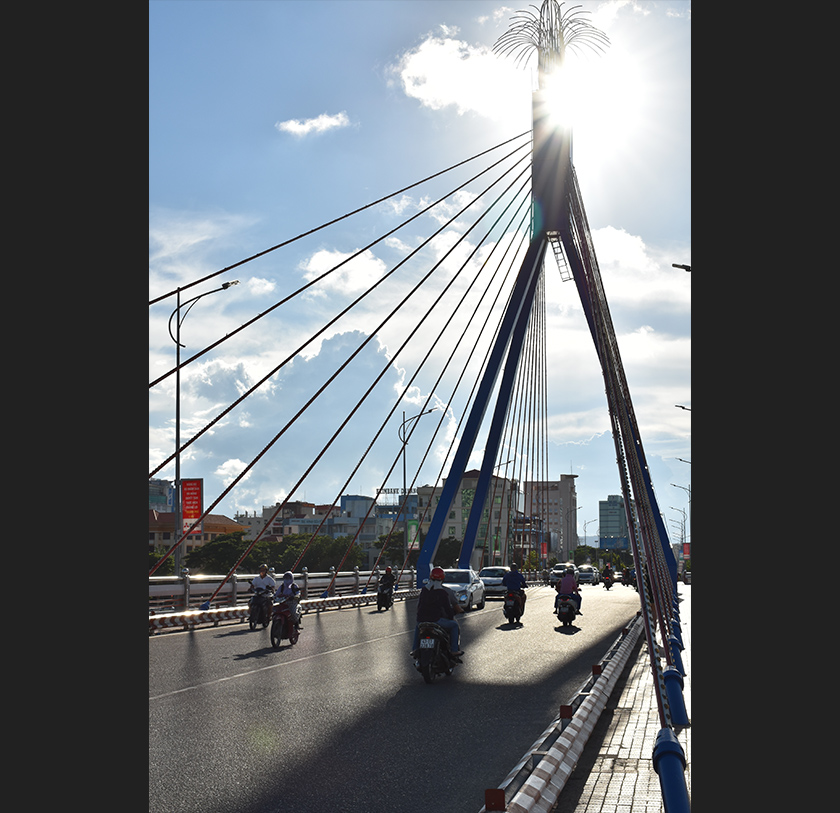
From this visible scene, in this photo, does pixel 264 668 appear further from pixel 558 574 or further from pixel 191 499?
pixel 558 574

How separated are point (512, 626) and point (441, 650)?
1018 centimetres

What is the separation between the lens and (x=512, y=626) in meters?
22.8

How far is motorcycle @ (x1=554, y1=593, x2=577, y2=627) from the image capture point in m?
22.2

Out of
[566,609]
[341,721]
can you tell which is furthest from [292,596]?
[341,721]

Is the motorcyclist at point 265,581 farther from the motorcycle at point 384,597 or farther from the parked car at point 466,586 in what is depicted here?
Answer: the parked car at point 466,586

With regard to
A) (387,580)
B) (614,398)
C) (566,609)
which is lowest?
(387,580)

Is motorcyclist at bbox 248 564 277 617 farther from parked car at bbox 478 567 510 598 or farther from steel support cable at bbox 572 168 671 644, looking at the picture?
parked car at bbox 478 567 510 598

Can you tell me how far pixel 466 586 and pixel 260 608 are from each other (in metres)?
10.2

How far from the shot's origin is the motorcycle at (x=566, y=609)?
22.2 metres

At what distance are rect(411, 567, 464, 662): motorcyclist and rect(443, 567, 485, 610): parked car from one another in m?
15.6

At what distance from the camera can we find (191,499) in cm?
3262
